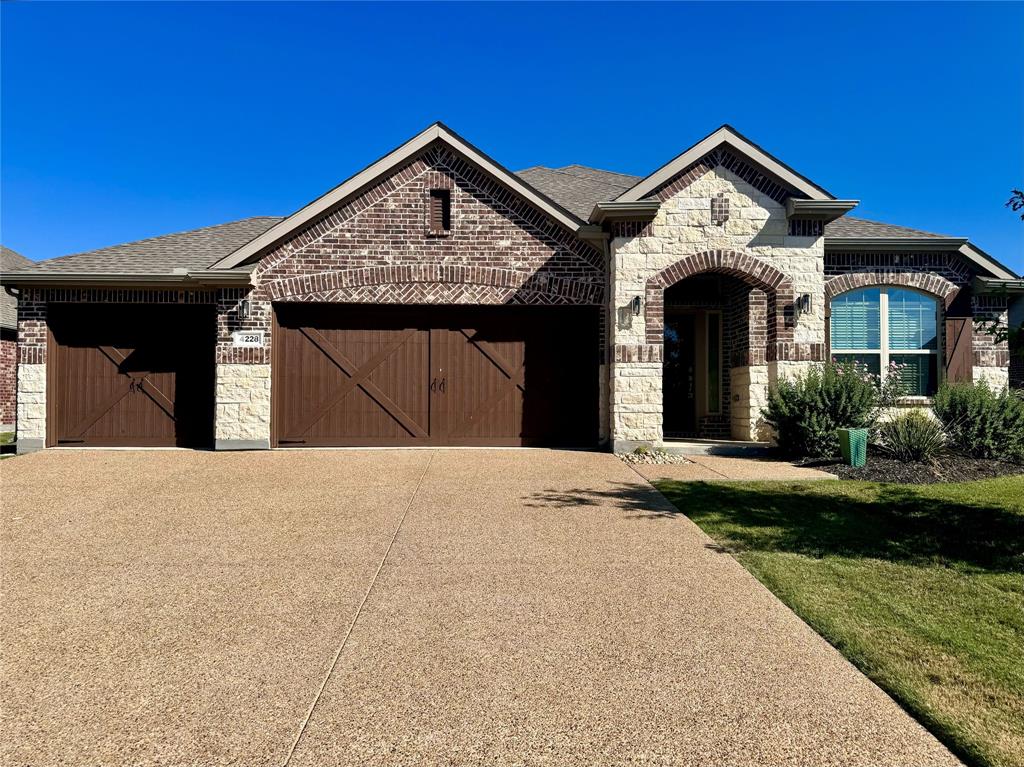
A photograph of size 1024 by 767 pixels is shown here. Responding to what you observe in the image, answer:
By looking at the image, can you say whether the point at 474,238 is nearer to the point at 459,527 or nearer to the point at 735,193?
the point at 735,193

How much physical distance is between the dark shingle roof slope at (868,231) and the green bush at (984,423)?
369cm

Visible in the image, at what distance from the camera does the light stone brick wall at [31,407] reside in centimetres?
996

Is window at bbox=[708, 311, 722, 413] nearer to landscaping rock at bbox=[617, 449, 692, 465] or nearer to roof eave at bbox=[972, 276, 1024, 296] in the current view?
landscaping rock at bbox=[617, 449, 692, 465]

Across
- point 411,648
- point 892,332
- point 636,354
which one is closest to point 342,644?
point 411,648

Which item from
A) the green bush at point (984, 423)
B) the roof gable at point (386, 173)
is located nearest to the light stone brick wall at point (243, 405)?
the roof gable at point (386, 173)

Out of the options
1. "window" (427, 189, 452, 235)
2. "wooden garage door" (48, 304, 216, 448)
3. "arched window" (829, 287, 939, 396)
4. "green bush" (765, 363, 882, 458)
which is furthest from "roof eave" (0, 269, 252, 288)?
"arched window" (829, 287, 939, 396)

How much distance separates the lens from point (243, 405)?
9914 mm

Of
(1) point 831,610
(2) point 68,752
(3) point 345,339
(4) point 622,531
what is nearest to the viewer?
(2) point 68,752

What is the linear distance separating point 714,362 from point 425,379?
21.0ft

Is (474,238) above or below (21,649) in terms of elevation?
above

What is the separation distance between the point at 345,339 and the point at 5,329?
12.4 metres

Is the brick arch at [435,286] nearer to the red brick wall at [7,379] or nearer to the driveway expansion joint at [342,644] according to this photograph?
the driveway expansion joint at [342,644]

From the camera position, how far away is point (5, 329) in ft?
50.4

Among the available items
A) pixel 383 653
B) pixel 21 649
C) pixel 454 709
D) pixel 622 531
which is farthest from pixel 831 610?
pixel 21 649
